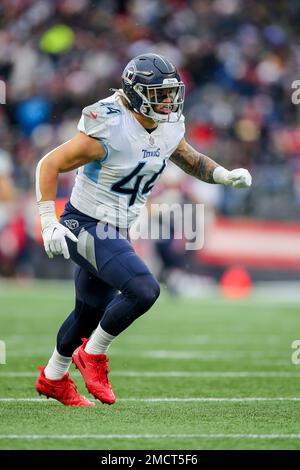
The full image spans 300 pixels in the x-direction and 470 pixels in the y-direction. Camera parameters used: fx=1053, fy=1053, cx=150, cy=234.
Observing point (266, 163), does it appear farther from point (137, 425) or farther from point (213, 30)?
point (137, 425)

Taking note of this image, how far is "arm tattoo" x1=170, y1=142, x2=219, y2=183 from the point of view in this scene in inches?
207

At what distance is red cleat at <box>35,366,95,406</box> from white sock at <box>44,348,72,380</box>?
0.06 feet

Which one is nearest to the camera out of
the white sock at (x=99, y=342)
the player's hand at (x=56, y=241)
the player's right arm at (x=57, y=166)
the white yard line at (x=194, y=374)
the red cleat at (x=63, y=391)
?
the player's hand at (x=56, y=241)

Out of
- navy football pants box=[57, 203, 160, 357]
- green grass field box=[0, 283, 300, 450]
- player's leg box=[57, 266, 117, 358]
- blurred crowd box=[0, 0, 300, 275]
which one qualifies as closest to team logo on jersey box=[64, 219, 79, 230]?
navy football pants box=[57, 203, 160, 357]

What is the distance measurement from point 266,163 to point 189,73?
8.04 ft

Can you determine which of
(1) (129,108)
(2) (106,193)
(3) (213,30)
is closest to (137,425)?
(2) (106,193)

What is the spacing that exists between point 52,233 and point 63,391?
88 centimetres

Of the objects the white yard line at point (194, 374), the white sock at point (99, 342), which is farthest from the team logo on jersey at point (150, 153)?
the white yard line at point (194, 374)

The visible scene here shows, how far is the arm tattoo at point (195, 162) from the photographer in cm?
526

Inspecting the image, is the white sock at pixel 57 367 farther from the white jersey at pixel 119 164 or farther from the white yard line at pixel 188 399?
the white jersey at pixel 119 164

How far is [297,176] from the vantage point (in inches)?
520

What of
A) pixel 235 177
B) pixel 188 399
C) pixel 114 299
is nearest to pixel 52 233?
pixel 114 299

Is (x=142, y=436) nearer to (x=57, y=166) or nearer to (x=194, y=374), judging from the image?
(x=57, y=166)

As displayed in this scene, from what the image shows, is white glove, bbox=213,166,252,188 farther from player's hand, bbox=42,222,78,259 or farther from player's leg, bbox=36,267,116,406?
player's hand, bbox=42,222,78,259
